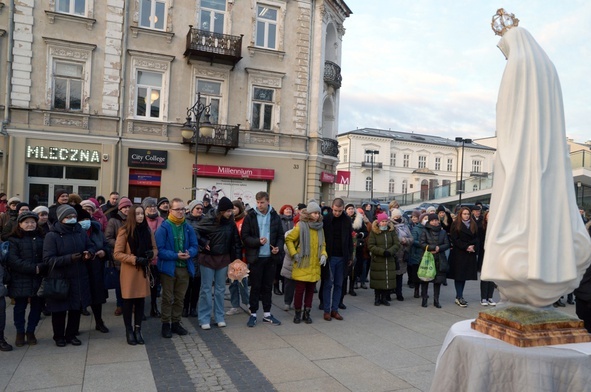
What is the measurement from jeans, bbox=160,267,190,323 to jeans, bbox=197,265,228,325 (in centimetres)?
48

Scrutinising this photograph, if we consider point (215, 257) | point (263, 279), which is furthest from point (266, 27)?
point (215, 257)

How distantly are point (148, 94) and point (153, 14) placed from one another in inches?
140

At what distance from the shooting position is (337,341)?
21.4ft

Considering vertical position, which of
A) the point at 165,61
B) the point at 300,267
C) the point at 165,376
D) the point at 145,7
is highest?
the point at 145,7

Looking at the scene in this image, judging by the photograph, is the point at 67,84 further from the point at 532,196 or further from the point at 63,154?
the point at 532,196

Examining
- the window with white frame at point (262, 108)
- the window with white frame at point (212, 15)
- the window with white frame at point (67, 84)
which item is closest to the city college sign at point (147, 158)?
the window with white frame at point (67, 84)

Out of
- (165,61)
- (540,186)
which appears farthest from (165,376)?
(165,61)

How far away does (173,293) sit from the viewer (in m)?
6.65

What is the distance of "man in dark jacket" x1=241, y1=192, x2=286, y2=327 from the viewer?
750 centimetres

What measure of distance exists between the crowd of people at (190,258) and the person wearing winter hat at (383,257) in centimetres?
2

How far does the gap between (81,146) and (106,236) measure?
13861mm

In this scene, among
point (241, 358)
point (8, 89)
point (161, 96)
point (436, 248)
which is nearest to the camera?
point (241, 358)

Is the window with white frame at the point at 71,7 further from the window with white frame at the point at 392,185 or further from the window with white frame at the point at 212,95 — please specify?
the window with white frame at the point at 392,185

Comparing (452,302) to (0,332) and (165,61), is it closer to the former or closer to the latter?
(0,332)
